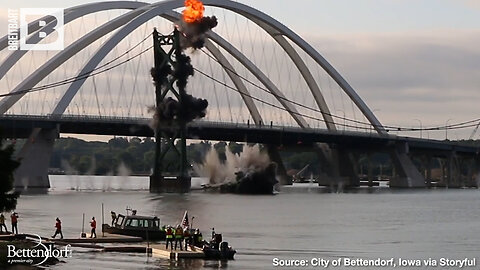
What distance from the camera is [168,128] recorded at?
404ft

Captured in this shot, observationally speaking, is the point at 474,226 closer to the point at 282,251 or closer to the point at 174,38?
the point at 282,251

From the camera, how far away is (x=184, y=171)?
124 m

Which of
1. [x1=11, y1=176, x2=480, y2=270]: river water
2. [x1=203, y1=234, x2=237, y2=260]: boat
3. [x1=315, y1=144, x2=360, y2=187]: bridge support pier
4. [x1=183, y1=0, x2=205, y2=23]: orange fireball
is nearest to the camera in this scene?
[x1=203, y1=234, x2=237, y2=260]: boat

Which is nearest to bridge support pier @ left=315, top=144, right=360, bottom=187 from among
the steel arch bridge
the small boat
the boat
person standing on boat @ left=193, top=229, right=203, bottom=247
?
the steel arch bridge

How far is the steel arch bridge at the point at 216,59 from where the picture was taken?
11962 centimetres

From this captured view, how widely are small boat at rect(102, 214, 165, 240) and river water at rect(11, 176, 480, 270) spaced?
3235 millimetres

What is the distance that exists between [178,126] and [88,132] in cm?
1139

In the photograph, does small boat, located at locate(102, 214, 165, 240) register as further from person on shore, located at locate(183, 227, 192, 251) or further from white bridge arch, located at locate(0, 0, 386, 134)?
white bridge arch, located at locate(0, 0, 386, 134)

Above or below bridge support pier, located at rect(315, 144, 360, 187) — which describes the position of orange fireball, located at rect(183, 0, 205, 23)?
above

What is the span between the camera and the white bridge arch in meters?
120

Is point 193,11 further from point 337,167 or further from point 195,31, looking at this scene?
point 337,167

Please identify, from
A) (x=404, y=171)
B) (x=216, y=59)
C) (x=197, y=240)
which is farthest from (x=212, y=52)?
(x=197, y=240)

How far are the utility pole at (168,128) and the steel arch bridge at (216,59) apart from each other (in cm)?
502

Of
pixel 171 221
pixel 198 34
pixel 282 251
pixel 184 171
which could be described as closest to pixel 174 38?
pixel 198 34
